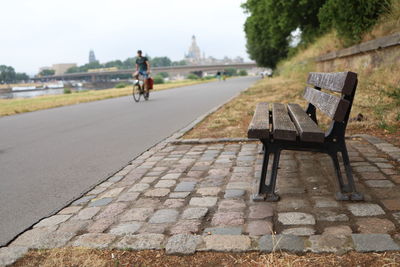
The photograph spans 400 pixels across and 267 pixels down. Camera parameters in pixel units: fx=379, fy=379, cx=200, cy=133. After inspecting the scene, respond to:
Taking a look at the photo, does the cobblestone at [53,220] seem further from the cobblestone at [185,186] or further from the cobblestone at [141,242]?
the cobblestone at [185,186]

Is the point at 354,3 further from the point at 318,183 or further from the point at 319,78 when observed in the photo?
the point at 318,183

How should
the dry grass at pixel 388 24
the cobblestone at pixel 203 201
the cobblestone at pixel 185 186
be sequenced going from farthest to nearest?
the dry grass at pixel 388 24 < the cobblestone at pixel 185 186 < the cobblestone at pixel 203 201

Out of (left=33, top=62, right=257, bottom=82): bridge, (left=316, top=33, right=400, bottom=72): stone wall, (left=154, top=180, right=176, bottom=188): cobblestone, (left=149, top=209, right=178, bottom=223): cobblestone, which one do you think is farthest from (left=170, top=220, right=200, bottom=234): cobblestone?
(left=33, top=62, right=257, bottom=82): bridge

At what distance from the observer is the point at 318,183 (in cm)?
356

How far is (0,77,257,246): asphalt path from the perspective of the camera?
3490mm

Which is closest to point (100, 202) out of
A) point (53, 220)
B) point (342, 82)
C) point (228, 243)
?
point (53, 220)

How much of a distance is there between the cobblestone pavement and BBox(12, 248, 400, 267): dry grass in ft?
0.22

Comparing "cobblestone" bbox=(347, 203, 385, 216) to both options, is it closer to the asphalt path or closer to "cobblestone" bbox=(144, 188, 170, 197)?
"cobblestone" bbox=(144, 188, 170, 197)

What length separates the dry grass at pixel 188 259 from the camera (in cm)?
217

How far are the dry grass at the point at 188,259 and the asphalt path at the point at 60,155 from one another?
543 millimetres

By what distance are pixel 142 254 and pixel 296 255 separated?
949mm

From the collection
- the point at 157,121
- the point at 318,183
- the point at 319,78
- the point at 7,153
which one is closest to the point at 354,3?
the point at 157,121

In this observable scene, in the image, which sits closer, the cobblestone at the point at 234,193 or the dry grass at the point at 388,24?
the cobblestone at the point at 234,193

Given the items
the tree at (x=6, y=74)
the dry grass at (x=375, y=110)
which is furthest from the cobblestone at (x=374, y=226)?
the tree at (x=6, y=74)
